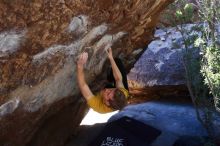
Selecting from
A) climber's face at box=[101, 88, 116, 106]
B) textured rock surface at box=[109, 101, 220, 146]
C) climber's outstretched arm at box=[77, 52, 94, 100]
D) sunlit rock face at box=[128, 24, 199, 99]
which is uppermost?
climber's outstretched arm at box=[77, 52, 94, 100]

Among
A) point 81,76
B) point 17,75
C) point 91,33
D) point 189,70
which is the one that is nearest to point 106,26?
point 91,33

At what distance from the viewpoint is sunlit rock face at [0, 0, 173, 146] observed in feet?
14.2

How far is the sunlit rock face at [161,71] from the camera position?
29.7 ft

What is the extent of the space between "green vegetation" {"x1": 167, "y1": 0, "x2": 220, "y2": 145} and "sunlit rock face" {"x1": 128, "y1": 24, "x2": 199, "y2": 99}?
4.44ft

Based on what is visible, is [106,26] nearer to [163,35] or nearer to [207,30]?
[207,30]

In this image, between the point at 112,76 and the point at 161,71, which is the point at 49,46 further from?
the point at 161,71

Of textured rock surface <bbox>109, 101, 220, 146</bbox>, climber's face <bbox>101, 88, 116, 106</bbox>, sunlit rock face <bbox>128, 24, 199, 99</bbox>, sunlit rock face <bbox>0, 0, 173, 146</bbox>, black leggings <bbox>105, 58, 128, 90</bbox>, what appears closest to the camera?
sunlit rock face <bbox>0, 0, 173, 146</bbox>

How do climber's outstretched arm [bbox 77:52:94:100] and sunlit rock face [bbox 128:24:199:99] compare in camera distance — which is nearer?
climber's outstretched arm [bbox 77:52:94:100]

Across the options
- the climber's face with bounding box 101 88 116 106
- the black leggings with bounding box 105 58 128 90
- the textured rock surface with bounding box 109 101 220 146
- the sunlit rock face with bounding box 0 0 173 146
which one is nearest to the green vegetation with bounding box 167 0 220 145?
the textured rock surface with bounding box 109 101 220 146

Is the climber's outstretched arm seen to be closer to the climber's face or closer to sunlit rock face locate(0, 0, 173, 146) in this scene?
sunlit rock face locate(0, 0, 173, 146)

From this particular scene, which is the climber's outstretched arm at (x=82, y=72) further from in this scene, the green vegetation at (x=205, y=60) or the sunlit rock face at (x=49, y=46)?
the green vegetation at (x=205, y=60)

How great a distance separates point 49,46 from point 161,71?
482cm

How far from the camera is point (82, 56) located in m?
5.47

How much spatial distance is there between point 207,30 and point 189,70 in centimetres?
72
